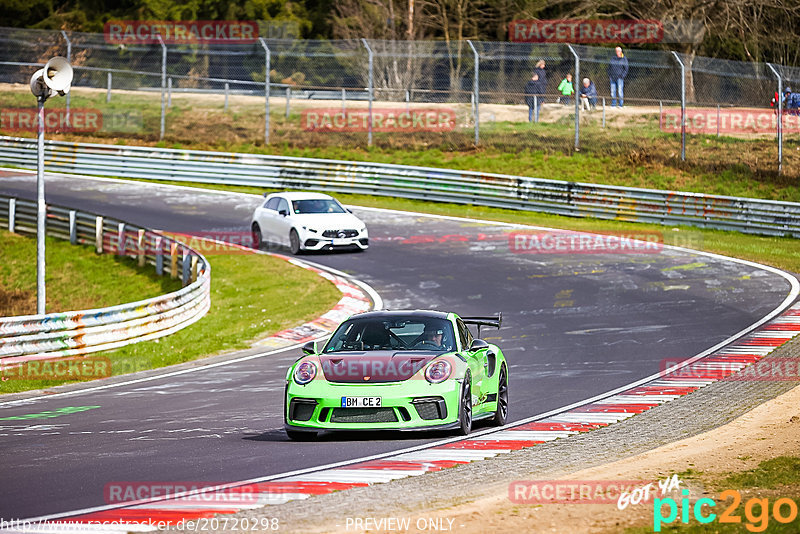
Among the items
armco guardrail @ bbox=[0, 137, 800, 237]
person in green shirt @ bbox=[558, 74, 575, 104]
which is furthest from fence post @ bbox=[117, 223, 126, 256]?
person in green shirt @ bbox=[558, 74, 575, 104]

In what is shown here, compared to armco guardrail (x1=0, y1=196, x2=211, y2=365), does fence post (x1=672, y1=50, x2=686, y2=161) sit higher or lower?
higher

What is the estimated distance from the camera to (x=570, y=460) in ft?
31.2

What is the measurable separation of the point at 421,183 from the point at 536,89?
209 inches

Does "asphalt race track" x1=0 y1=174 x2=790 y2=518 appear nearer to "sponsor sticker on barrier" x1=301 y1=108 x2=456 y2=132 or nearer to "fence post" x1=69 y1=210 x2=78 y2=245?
"fence post" x1=69 y1=210 x2=78 y2=245

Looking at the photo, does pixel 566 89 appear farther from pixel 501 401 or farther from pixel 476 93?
pixel 501 401

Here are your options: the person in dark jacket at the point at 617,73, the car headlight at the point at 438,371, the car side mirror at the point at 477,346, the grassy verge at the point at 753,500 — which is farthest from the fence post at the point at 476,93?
the grassy verge at the point at 753,500

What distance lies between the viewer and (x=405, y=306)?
20.3 m

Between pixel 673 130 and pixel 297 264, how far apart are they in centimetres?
1468

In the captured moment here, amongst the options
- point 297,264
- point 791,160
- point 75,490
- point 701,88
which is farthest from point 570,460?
point 701,88

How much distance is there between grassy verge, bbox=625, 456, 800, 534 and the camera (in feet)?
22.5

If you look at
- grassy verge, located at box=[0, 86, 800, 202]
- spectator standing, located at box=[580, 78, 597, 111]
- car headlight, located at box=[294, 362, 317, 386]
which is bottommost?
car headlight, located at box=[294, 362, 317, 386]

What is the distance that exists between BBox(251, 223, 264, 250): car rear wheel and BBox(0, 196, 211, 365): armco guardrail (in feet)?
8.62

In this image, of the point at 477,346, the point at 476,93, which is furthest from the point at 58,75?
the point at 476,93

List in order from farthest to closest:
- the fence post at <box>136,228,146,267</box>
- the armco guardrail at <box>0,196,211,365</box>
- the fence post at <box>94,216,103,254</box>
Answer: the fence post at <box>94,216,103,254</box>
the fence post at <box>136,228,146,267</box>
the armco guardrail at <box>0,196,211,365</box>
